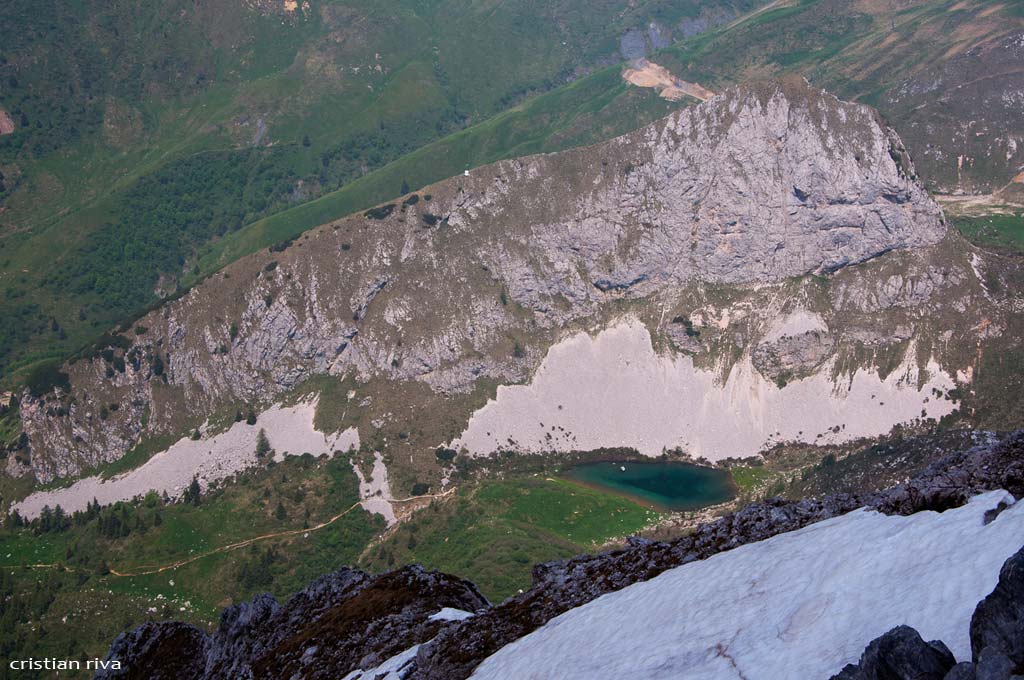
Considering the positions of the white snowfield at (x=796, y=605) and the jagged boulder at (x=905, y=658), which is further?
the white snowfield at (x=796, y=605)

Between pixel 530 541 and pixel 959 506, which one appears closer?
pixel 959 506

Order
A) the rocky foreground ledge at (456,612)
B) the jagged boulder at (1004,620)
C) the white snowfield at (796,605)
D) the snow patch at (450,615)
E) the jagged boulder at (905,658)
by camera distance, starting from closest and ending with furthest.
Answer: the jagged boulder at (1004,620) < the jagged boulder at (905,658) < the white snowfield at (796,605) < the rocky foreground ledge at (456,612) < the snow patch at (450,615)

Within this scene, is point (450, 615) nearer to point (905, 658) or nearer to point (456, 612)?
point (456, 612)

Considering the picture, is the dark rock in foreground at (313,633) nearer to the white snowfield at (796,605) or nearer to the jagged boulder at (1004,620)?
the white snowfield at (796,605)

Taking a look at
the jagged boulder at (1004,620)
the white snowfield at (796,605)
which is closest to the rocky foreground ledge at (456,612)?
the jagged boulder at (1004,620)

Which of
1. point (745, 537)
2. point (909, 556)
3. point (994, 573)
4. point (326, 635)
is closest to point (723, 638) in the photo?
point (909, 556)

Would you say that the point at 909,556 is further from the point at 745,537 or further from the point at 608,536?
the point at 608,536
